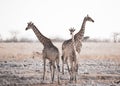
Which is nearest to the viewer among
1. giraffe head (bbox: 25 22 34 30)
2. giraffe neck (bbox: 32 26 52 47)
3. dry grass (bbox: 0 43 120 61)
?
giraffe neck (bbox: 32 26 52 47)

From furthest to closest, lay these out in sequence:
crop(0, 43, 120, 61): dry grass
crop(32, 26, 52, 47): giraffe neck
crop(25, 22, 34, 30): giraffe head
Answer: crop(0, 43, 120, 61): dry grass < crop(25, 22, 34, 30): giraffe head < crop(32, 26, 52, 47): giraffe neck

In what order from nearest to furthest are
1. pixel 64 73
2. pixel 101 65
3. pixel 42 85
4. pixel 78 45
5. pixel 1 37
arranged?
pixel 42 85, pixel 78 45, pixel 64 73, pixel 101 65, pixel 1 37

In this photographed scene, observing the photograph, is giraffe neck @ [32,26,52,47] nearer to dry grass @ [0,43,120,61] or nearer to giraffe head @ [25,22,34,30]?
giraffe head @ [25,22,34,30]

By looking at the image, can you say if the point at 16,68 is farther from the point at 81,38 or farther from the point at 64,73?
the point at 81,38

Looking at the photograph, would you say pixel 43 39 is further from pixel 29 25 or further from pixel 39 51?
pixel 39 51

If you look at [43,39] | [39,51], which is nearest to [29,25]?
[43,39]

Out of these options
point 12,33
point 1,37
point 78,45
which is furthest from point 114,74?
point 12,33

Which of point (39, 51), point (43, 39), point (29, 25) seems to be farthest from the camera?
point (39, 51)

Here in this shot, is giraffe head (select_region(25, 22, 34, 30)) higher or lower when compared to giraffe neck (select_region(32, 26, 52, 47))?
higher

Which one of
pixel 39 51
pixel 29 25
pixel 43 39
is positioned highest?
pixel 39 51

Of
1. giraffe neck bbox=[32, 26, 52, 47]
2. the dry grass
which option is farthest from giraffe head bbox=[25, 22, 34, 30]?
the dry grass

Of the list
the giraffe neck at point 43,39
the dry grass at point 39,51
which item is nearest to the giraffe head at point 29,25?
the giraffe neck at point 43,39

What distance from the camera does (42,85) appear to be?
1073cm

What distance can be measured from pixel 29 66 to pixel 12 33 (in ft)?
136
